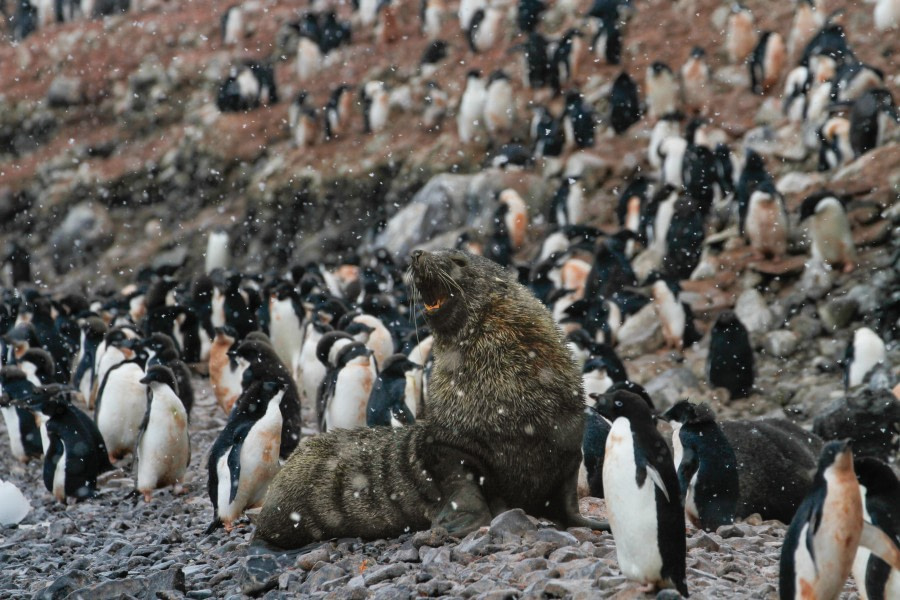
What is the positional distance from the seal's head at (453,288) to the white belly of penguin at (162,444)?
12.3 feet

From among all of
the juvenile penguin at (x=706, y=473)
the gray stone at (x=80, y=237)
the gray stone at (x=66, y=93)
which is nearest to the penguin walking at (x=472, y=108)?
the gray stone at (x=80, y=237)

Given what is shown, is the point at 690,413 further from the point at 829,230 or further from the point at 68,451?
the point at 829,230

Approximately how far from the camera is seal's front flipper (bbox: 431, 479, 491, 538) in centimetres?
514

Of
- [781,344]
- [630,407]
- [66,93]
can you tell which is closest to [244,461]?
[630,407]

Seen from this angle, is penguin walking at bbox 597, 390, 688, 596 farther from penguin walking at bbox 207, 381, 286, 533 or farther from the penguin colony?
penguin walking at bbox 207, 381, 286, 533

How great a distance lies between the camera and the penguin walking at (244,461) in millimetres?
7133

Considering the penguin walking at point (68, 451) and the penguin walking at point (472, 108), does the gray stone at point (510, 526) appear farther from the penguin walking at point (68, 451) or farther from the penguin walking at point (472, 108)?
the penguin walking at point (472, 108)

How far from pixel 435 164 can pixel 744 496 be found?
1704cm

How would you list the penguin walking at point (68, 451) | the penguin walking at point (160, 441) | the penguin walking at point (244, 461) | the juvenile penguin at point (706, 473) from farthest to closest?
the penguin walking at point (68, 451), the penguin walking at point (160, 441), the penguin walking at point (244, 461), the juvenile penguin at point (706, 473)

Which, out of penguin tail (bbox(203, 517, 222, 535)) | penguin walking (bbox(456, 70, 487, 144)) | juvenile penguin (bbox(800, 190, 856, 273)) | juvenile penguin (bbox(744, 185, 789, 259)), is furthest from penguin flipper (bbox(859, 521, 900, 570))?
penguin walking (bbox(456, 70, 487, 144))

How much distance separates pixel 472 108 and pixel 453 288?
17729 millimetres

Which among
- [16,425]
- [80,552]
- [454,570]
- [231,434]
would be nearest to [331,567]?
Answer: [454,570]

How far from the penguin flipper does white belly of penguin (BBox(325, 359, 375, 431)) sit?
19.0ft

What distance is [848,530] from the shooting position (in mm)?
3867
